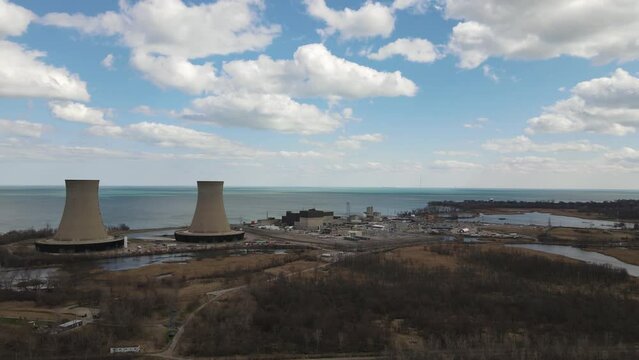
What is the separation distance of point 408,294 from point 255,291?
8.48 metres

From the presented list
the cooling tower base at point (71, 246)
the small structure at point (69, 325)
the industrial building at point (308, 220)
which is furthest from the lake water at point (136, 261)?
the industrial building at point (308, 220)

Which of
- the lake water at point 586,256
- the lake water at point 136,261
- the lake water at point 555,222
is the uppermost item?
the lake water at point 555,222

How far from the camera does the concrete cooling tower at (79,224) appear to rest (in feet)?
143

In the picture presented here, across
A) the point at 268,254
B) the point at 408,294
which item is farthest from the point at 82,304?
the point at 268,254

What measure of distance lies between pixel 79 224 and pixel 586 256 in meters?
50.9

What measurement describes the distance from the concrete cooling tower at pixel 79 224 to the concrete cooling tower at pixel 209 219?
30.9ft

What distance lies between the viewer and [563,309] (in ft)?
78.3

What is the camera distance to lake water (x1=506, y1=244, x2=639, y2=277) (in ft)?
145

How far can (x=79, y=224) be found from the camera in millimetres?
44469

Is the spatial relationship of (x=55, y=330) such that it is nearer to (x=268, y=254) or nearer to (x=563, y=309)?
(x=563, y=309)

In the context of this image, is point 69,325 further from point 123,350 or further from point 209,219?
point 209,219

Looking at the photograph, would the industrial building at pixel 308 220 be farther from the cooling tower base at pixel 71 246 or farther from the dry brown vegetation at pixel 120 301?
the cooling tower base at pixel 71 246

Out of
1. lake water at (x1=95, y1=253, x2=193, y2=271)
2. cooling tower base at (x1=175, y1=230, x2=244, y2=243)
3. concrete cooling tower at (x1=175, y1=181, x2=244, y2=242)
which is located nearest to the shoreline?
cooling tower base at (x1=175, y1=230, x2=244, y2=243)

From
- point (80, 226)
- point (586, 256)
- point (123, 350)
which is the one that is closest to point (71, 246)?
point (80, 226)
